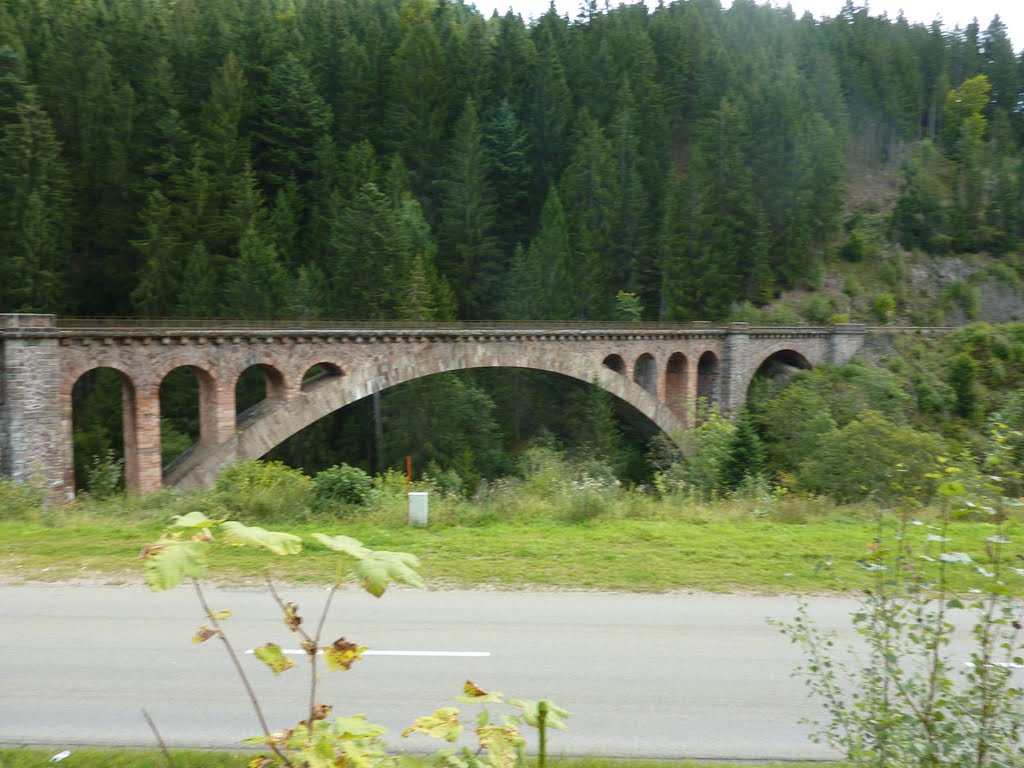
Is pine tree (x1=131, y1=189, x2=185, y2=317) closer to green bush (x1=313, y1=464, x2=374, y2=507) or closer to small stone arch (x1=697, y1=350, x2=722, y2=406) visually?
small stone arch (x1=697, y1=350, x2=722, y2=406)

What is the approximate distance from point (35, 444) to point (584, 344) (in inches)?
792

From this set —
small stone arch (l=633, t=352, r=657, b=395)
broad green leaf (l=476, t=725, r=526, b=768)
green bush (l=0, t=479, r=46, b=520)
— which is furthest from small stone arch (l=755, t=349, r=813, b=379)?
broad green leaf (l=476, t=725, r=526, b=768)

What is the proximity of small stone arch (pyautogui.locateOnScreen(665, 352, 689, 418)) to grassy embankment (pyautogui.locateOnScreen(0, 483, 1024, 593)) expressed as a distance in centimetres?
2486

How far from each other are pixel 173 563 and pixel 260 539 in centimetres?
26

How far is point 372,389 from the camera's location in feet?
86.9

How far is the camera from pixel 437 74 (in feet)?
191

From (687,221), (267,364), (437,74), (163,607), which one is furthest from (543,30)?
(163,607)

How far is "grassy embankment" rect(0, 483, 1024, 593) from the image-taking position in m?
8.38

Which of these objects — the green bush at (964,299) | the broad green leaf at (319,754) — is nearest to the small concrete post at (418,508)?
the broad green leaf at (319,754)

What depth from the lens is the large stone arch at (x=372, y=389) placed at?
22859 millimetres

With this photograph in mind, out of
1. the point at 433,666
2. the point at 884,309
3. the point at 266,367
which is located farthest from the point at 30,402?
the point at 884,309

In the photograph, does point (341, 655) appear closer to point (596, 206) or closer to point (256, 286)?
point (256, 286)

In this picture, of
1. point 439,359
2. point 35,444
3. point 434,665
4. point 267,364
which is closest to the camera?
point 434,665

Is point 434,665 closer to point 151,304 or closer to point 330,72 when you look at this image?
point 151,304
